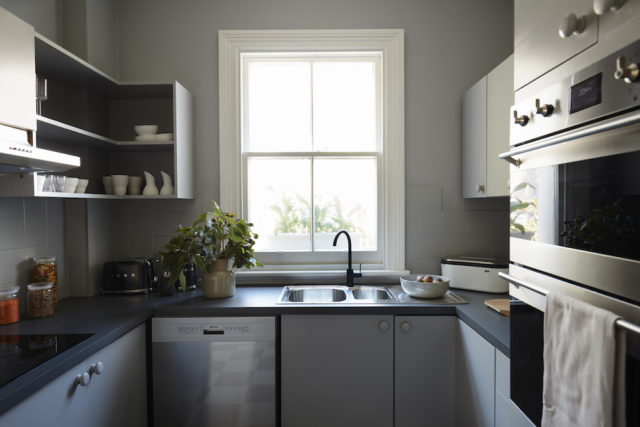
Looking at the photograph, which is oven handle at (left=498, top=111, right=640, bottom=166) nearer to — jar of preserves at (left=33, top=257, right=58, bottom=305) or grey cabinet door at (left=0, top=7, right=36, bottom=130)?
grey cabinet door at (left=0, top=7, right=36, bottom=130)

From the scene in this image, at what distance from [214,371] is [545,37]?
196 cm

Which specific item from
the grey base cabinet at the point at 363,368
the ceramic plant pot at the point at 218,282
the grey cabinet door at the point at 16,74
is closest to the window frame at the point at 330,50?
the ceramic plant pot at the point at 218,282

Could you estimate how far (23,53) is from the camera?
4.82ft

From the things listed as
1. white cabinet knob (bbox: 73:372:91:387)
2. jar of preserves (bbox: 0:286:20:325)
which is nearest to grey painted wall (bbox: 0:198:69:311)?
jar of preserves (bbox: 0:286:20:325)

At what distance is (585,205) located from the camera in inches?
34.9

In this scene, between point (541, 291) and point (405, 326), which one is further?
point (405, 326)

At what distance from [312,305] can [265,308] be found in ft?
0.80

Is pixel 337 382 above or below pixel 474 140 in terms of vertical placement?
below

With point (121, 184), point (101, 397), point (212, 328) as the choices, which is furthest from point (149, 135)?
point (101, 397)

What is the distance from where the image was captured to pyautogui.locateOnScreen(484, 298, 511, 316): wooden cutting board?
1.85 meters

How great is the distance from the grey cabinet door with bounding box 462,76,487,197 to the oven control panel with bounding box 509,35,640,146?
117 cm

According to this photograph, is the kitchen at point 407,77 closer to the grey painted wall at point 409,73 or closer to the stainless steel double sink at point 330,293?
the grey painted wall at point 409,73

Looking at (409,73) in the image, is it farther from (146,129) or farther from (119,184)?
(119,184)

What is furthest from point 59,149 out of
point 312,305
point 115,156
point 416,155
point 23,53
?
point 416,155
